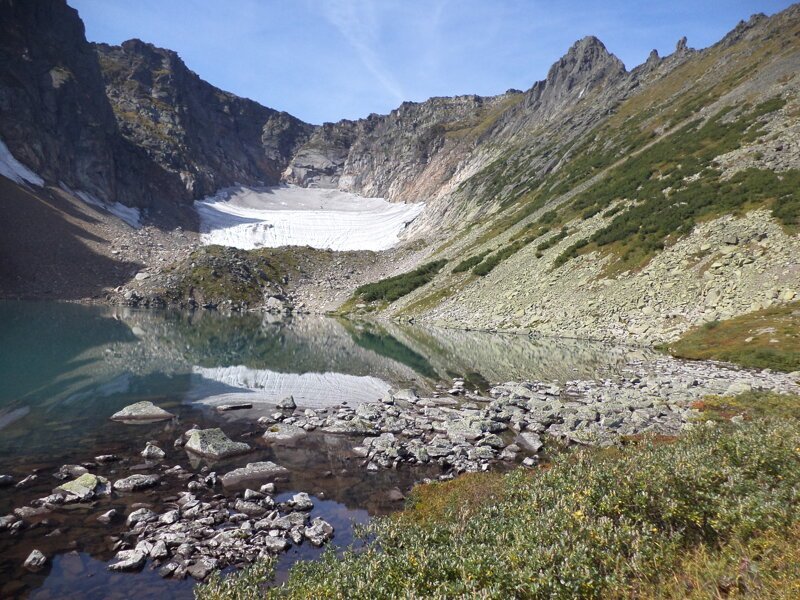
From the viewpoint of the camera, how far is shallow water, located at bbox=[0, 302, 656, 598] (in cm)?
1103

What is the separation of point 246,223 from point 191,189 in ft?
91.9

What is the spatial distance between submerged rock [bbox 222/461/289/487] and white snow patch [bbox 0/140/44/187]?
446 feet

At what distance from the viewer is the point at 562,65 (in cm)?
17075

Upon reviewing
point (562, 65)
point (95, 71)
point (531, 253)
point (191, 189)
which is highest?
point (562, 65)

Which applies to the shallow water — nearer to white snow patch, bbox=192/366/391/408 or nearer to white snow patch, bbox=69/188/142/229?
white snow patch, bbox=192/366/391/408

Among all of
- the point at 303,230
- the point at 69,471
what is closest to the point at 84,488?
the point at 69,471

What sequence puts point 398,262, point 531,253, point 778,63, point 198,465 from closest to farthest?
point 198,465 < point 531,253 < point 778,63 < point 398,262

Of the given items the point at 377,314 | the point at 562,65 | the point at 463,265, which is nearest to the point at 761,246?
the point at 463,265

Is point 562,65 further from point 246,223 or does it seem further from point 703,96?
point 246,223

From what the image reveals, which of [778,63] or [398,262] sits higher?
[778,63]

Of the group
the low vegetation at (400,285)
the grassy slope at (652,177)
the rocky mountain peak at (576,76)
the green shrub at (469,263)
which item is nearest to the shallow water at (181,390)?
the grassy slope at (652,177)

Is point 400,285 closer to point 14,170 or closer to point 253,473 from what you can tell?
point 253,473

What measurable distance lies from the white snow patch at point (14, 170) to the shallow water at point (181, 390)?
2777 inches

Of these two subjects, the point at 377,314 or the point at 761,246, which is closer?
the point at 761,246
